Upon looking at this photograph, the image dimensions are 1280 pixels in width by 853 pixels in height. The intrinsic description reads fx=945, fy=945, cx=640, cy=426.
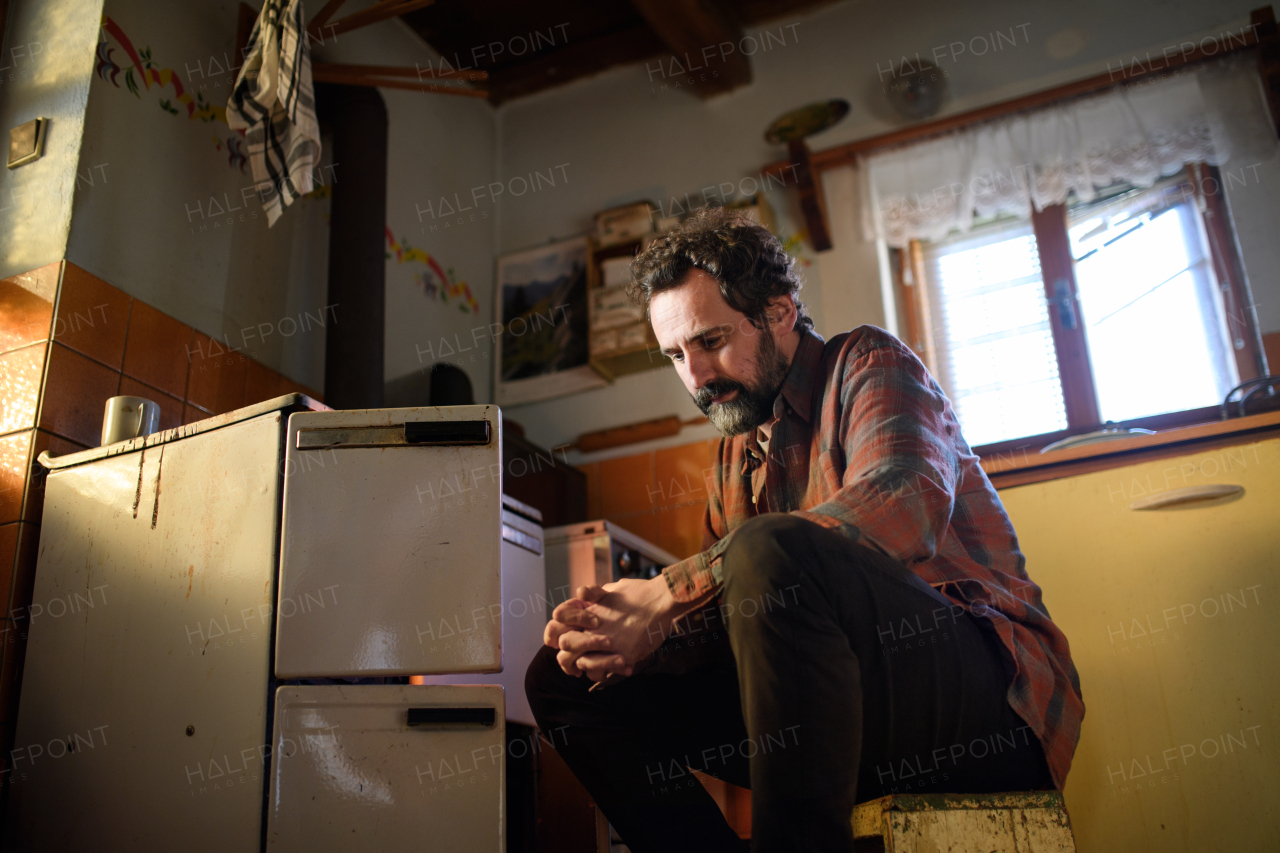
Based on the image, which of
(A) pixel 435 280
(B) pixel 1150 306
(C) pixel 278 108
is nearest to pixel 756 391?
(C) pixel 278 108

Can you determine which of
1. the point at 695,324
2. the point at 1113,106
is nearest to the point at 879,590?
the point at 695,324

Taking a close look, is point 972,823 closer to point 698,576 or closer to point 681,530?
point 698,576

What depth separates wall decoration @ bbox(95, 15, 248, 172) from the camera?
205 centimetres

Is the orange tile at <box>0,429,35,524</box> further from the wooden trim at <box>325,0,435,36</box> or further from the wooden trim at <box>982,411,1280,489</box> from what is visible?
the wooden trim at <box>982,411,1280,489</box>

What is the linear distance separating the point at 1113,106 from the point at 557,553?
204 centimetres

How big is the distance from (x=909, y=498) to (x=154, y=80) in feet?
6.71

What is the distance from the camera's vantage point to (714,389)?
52.8 inches

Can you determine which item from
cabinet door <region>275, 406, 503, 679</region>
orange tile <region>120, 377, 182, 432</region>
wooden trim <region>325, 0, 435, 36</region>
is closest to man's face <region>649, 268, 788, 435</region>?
cabinet door <region>275, 406, 503, 679</region>

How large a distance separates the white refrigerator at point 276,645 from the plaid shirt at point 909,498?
1.62 ft

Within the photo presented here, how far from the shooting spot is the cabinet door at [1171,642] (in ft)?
5.14

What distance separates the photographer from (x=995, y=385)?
281 cm

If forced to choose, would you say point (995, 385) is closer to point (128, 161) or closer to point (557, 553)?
point (557, 553)

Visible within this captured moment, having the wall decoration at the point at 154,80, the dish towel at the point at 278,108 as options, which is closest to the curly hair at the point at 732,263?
the dish towel at the point at 278,108

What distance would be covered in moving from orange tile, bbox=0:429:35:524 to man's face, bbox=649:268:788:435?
3.92 ft
